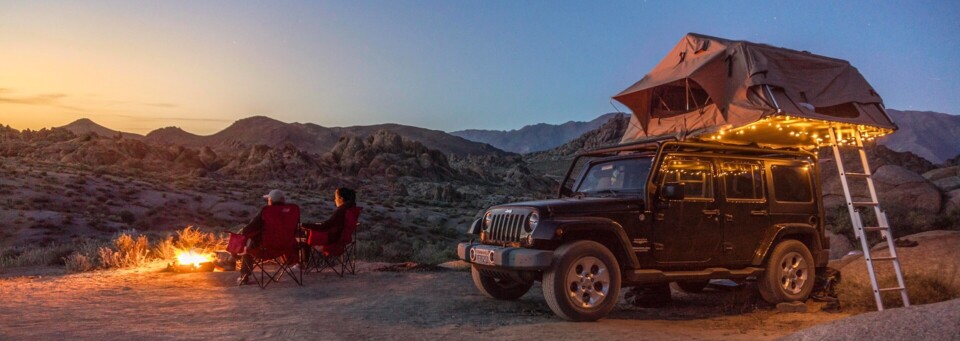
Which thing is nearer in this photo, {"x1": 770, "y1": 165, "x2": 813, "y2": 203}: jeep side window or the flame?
{"x1": 770, "y1": 165, "x2": 813, "y2": 203}: jeep side window

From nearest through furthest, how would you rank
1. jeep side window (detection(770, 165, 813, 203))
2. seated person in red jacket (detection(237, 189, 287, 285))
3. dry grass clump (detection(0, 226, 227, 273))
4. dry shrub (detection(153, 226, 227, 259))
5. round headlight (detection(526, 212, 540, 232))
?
1. round headlight (detection(526, 212, 540, 232))
2. jeep side window (detection(770, 165, 813, 203))
3. seated person in red jacket (detection(237, 189, 287, 285))
4. dry grass clump (detection(0, 226, 227, 273))
5. dry shrub (detection(153, 226, 227, 259))

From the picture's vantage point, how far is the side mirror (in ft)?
26.8

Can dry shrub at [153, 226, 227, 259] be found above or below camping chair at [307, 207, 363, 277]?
below

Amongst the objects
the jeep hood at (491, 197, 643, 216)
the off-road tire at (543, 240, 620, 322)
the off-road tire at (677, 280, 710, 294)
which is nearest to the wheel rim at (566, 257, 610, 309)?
the off-road tire at (543, 240, 620, 322)

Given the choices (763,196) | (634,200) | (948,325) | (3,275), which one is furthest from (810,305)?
(3,275)

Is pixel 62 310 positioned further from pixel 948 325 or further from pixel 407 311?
pixel 948 325

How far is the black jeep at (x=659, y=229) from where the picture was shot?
304 inches

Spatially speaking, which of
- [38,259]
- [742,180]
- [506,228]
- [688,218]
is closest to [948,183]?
[742,180]

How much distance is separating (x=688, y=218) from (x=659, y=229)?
1.61 feet

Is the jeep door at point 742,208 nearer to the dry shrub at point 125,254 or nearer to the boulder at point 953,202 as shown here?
the dry shrub at point 125,254

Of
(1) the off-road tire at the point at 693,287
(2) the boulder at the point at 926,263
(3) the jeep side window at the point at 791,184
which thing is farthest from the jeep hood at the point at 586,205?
(2) the boulder at the point at 926,263

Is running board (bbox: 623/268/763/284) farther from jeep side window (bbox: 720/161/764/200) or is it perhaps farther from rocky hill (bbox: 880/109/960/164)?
rocky hill (bbox: 880/109/960/164)

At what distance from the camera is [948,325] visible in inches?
190

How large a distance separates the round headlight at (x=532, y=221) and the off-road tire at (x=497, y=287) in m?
1.57
